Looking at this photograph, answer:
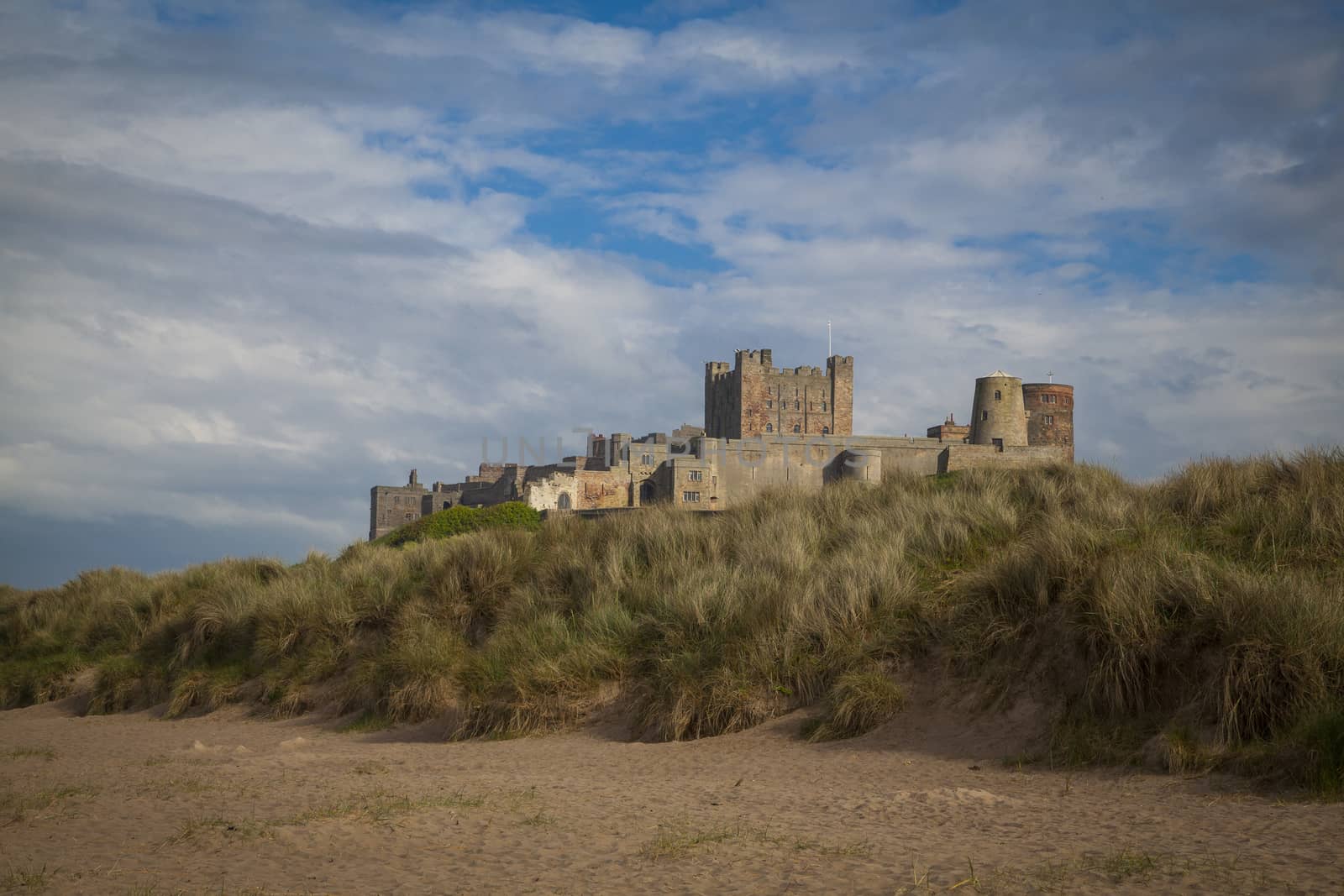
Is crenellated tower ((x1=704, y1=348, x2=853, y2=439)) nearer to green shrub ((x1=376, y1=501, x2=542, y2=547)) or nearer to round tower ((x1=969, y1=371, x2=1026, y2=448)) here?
round tower ((x1=969, y1=371, x2=1026, y2=448))

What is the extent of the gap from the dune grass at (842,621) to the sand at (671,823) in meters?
0.66

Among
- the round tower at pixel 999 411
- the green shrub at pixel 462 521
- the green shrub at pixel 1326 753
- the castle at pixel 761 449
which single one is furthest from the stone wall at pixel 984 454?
the green shrub at pixel 1326 753

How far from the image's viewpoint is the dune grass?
816 centimetres

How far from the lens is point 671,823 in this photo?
678cm

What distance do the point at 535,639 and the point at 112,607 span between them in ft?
36.6

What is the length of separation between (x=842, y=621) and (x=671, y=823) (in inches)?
170

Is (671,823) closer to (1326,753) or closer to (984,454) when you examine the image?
(1326,753)

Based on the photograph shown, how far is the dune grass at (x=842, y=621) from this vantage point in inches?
321

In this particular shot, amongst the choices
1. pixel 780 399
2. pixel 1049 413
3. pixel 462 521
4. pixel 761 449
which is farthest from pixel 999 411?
pixel 462 521

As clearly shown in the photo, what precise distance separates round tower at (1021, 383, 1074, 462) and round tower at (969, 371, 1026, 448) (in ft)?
11.4

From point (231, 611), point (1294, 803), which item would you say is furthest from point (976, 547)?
point (231, 611)

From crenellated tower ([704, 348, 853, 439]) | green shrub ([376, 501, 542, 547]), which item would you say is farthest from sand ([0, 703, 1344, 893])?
crenellated tower ([704, 348, 853, 439])

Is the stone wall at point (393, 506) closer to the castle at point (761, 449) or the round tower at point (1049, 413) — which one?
the castle at point (761, 449)

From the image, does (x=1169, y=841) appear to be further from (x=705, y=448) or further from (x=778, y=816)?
(x=705, y=448)
